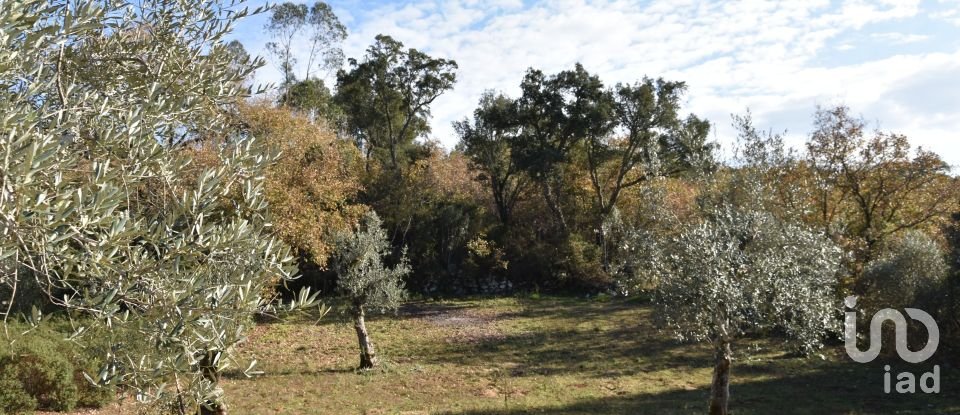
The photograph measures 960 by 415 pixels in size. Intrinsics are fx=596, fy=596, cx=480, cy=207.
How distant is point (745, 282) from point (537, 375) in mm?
8957

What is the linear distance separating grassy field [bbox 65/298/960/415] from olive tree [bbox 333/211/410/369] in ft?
3.33

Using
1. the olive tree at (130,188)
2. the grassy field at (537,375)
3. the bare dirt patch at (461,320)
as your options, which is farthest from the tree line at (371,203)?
the bare dirt patch at (461,320)

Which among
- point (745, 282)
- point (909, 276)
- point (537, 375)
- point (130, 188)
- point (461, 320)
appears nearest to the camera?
point (130, 188)

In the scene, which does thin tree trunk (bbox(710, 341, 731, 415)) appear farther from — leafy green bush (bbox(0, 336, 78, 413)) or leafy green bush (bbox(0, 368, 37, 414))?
leafy green bush (bbox(0, 368, 37, 414))

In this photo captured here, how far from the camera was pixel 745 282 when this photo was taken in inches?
459

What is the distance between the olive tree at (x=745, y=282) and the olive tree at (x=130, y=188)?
905 cm

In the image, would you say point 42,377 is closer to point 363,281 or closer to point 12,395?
point 12,395

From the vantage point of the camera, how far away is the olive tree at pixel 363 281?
757 inches

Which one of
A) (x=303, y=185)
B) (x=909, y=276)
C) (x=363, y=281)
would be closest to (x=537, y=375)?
(x=363, y=281)

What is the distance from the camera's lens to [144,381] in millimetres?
4254

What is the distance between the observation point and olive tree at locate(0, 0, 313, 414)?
11.9 ft

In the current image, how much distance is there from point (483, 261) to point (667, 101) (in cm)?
1539

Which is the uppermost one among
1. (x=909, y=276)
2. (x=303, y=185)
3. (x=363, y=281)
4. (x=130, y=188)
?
(x=303, y=185)

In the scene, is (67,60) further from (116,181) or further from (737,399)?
(737,399)
